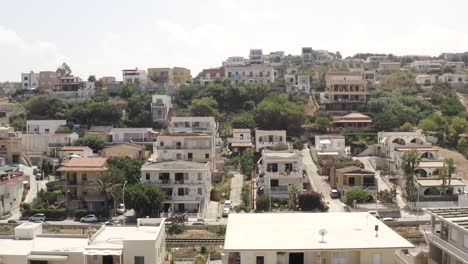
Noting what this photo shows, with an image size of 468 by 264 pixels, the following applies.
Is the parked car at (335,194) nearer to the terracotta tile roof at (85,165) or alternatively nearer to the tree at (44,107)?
the terracotta tile roof at (85,165)

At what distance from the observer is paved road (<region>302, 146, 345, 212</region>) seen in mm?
51672

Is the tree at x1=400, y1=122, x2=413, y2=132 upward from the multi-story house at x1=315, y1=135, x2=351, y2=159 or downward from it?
upward

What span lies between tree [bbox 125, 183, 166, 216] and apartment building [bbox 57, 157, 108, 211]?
4.39 metres

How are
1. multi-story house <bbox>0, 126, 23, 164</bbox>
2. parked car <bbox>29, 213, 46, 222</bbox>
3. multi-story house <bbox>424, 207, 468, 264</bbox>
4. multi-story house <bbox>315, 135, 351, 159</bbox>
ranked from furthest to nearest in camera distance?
1. multi-story house <bbox>0, 126, 23, 164</bbox>
2. multi-story house <bbox>315, 135, 351, 159</bbox>
3. parked car <bbox>29, 213, 46, 222</bbox>
4. multi-story house <bbox>424, 207, 468, 264</bbox>

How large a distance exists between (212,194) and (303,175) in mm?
8765

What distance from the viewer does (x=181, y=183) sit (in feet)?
170

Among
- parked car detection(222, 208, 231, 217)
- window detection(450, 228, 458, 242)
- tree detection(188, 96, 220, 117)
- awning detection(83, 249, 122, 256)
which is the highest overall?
tree detection(188, 96, 220, 117)

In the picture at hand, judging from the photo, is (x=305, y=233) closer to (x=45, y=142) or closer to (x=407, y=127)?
(x=407, y=127)

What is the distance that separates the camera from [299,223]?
1141 inches

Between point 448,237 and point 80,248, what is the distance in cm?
1730

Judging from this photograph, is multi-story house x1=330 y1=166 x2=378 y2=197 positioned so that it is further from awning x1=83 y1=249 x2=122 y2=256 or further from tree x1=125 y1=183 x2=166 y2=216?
awning x1=83 y1=249 x2=122 y2=256

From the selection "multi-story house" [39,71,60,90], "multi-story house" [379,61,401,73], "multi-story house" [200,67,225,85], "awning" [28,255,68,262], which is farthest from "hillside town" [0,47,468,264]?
"multi-story house" [379,61,401,73]

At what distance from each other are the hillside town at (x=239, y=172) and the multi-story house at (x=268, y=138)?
0.11 m

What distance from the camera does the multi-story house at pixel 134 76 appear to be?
99.0 metres
